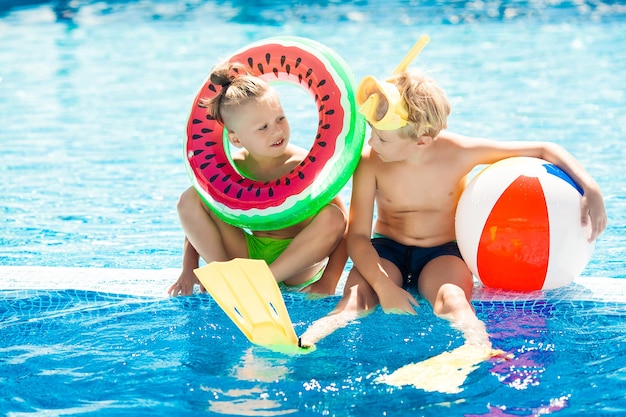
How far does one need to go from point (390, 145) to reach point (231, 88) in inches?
30.2

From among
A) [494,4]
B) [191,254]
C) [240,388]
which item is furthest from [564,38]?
[240,388]

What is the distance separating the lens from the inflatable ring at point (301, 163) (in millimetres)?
4090

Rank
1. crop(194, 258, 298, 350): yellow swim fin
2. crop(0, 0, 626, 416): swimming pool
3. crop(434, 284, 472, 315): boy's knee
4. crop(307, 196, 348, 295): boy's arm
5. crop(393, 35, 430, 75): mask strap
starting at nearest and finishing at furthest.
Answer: crop(0, 0, 626, 416): swimming pool, crop(194, 258, 298, 350): yellow swim fin, crop(434, 284, 472, 315): boy's knee, crop(393, 35, 430, 75): mask strap, crop(307, 196, 348, 295): boy's arm

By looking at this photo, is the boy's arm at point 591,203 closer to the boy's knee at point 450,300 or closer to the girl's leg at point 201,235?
the boy's knee at point 450,300

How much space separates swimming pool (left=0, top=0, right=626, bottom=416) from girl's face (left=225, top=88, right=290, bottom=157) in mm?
712

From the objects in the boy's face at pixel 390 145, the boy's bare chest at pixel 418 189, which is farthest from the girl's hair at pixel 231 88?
the boy's bare chest at pixel 418 189

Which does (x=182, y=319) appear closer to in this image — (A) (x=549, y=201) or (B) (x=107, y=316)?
(B) (x=107, y=316)

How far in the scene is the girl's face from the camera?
162 inches

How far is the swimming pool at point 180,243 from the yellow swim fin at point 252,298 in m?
0.10

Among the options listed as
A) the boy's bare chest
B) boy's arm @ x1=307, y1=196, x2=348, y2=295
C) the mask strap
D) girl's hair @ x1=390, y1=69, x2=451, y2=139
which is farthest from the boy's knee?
the mask strap

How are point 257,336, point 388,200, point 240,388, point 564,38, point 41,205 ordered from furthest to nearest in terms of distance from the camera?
1. point 564,38
2. point 41,205
3. point 388,200
4. point 257,336
5. point 240,388

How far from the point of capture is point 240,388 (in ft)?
10.4

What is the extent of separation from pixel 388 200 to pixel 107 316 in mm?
1366

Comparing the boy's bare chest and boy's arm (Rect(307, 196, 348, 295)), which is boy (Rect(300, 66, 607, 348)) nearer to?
the boy's bare chest
